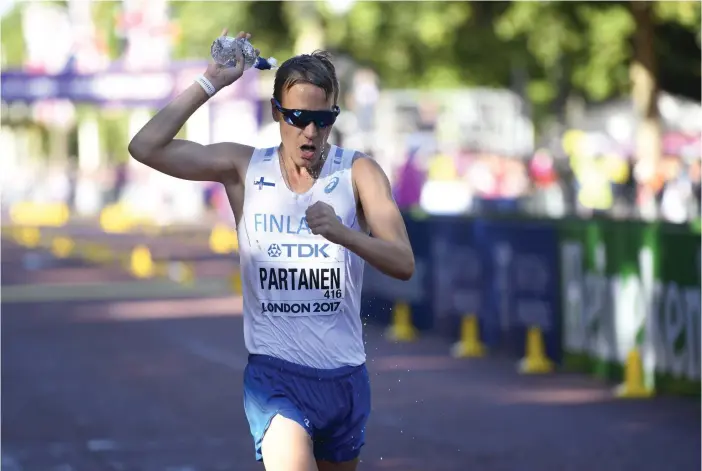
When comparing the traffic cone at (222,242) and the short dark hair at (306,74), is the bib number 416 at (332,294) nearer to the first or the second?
the short dark hair at (306,74)

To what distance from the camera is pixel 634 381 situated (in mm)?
13914

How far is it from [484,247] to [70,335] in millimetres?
5046

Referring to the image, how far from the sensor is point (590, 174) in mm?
34406

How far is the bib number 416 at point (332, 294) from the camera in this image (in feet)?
19.3

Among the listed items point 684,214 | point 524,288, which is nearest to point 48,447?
point 524,288

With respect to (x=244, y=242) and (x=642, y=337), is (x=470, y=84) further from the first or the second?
(x=244, y=242)

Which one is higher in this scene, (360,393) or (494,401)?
(360,393)

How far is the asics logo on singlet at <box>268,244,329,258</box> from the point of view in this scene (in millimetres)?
5871

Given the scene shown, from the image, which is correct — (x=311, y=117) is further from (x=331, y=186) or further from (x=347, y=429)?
Result: (x=347, y=429)

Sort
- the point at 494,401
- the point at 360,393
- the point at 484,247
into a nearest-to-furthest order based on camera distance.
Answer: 1. the point at 360,393
2. the point at 494,401
3. the point at 484,247

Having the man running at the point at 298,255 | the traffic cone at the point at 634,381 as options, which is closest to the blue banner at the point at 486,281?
the traffic cone at the point at 634,381

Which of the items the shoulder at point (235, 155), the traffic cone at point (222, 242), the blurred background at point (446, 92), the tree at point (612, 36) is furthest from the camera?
the traffic cone at point (222, 242)

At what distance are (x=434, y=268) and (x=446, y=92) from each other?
130 ft

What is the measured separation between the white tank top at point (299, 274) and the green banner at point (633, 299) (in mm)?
7667
